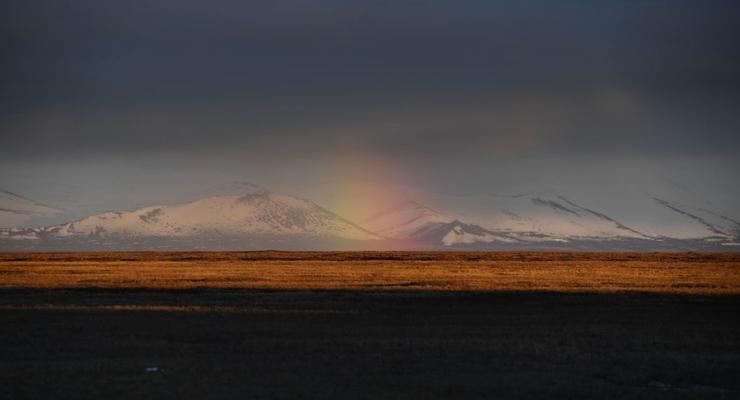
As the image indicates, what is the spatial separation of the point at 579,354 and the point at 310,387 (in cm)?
790

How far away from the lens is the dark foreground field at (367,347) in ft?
59.8

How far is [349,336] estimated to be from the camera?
85.5ft

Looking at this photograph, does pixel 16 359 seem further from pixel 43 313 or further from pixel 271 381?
pixel 43 313

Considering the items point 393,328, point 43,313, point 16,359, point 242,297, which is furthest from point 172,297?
point 16,359

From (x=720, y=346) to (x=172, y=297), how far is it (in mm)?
24458

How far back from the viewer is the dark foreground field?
18234 millimetres

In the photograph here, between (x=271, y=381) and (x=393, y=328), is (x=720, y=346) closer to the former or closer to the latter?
(x=393, y=328)

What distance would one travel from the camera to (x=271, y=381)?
61.2ft

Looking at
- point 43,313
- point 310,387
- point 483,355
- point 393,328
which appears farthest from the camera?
point 43,313

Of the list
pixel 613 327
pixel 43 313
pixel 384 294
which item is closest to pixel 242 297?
pixel 384 294

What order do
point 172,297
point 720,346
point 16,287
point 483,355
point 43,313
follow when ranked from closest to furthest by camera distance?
point 483,355 → point 720,346 → point 43,313 → point 172,297 → point 16,287

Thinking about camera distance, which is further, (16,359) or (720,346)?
(720,346)

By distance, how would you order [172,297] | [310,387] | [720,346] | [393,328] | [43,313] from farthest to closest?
[172,297]
[43,313]
[393,328]
[720,346]
[310,387]

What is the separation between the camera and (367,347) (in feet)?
77.5
